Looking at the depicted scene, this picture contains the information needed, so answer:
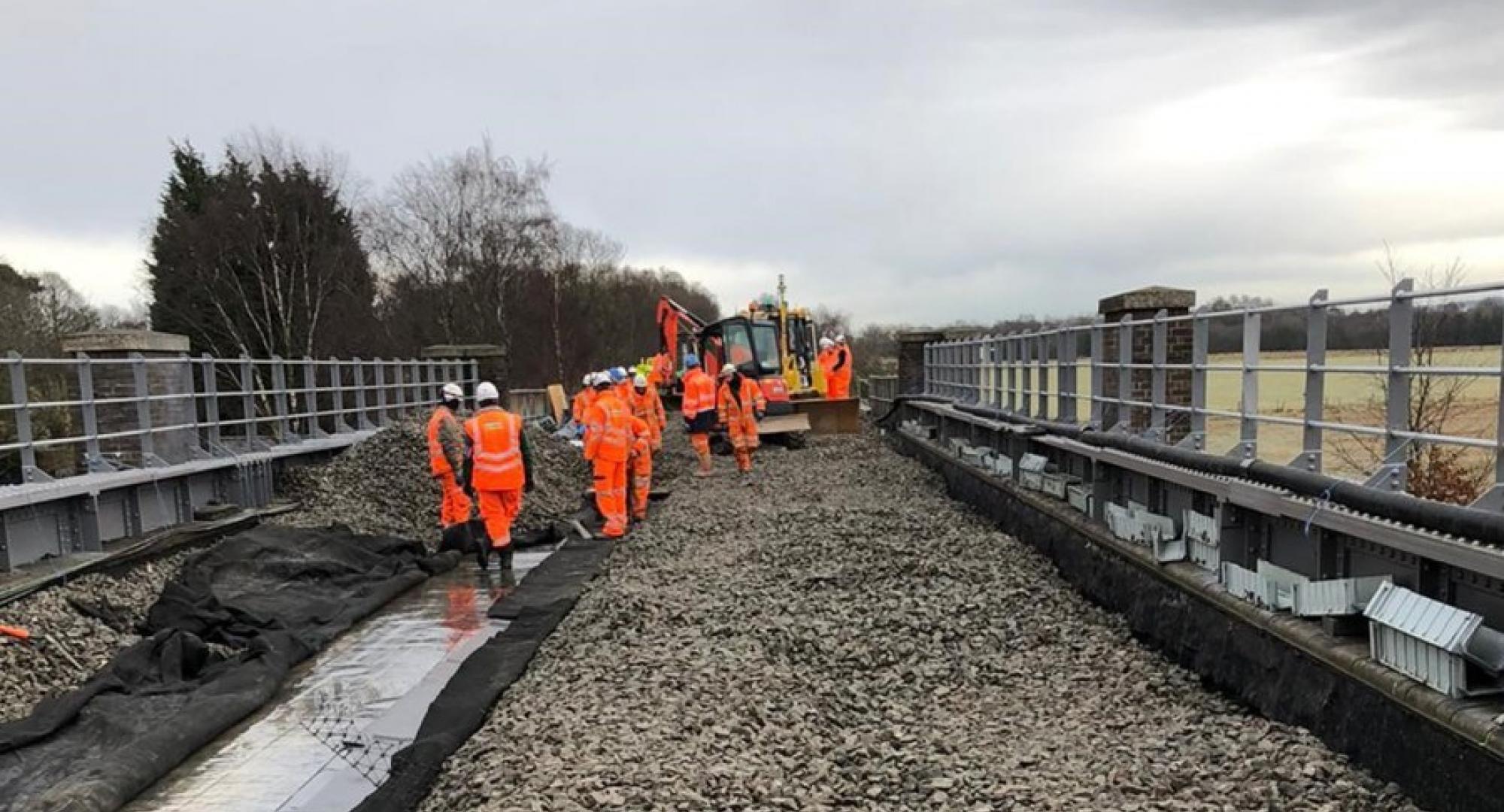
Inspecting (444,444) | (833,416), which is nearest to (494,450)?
(444,444)

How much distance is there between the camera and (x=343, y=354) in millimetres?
33000

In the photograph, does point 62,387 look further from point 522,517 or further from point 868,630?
point 868,630

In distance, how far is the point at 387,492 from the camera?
12547 millimetres

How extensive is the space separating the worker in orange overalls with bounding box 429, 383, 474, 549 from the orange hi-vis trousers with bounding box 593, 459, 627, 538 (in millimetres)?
1462

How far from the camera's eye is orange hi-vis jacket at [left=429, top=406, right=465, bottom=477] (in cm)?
1041

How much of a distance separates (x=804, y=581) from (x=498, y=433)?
11.3ft

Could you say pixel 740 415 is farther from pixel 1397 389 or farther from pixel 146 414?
pixel 1397 389

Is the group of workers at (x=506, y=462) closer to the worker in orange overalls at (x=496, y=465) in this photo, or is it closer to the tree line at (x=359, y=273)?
the worker in orange overalls at (x=496, y=465)

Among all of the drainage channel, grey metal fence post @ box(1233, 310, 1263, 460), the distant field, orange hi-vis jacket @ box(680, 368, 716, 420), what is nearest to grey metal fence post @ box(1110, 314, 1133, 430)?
the distant field

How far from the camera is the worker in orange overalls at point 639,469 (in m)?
12.1

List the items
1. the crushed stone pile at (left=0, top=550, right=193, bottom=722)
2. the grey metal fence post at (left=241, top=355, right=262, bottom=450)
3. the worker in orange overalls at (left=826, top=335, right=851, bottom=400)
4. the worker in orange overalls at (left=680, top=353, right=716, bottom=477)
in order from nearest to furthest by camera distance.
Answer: the crushed stone pile at (left=0, top=550, right=193, bottom=722), the grey metal fence post at (left=241, top=355, right=262, bottom=450), the worker in orange overalls at (left=680, top=353, right=716, bottom=477), the worker in orange overalls at (left=826, top=335, right=851, bottom=400)

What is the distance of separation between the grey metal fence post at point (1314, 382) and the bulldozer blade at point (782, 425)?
1275 cm

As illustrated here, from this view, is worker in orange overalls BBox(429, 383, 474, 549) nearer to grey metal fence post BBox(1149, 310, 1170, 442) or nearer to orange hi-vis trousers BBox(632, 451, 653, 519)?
orange hi-vis trousers BBox(632, 451, 653, 519)

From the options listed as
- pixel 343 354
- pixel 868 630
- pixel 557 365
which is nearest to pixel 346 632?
pixel 868 630
